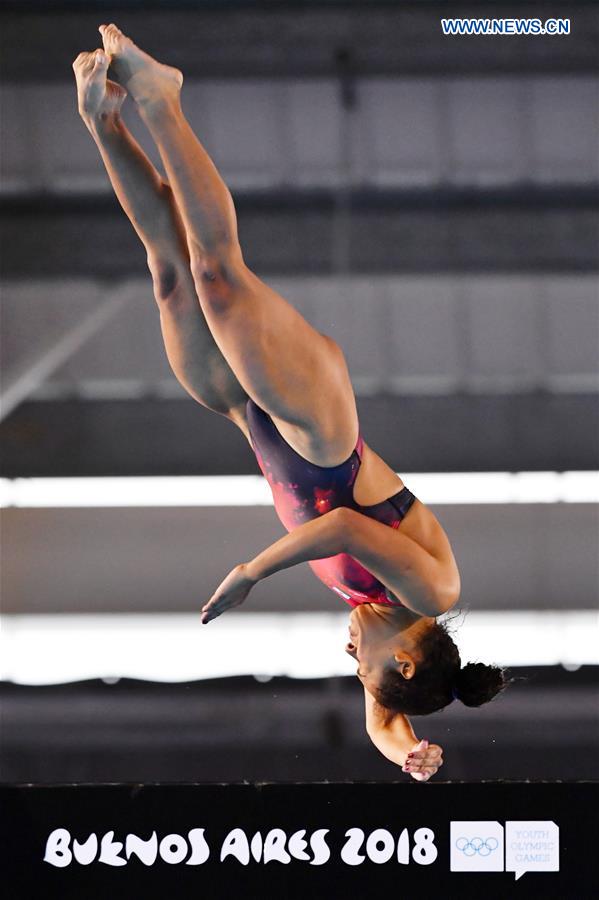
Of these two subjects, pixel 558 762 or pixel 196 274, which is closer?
pixel 196 274

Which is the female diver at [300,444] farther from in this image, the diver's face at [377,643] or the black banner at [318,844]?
the black banner at [318,844]

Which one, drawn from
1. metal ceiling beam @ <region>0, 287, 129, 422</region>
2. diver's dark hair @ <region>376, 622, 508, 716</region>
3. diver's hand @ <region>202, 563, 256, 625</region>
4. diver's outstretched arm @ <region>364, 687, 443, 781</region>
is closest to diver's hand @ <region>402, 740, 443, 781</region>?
diver's outstretched arm @ <region>364, 687, 443, 781</region>

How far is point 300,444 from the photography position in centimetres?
329

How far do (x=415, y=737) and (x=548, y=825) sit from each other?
1.57 feet

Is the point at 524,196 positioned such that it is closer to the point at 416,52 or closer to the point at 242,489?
the point at 416,52

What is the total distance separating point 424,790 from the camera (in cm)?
342

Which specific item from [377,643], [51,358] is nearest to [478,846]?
[377,643]

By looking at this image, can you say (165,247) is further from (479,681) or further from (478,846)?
(478,846)

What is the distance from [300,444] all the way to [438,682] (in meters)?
0.83

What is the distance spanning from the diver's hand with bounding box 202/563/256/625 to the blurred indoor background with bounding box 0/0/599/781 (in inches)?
6.7

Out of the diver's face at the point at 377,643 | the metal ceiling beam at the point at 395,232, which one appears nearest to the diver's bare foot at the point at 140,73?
the metal ceiling beam at the point at 395,232

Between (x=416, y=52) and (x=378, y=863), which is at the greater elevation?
(x=416, y=52)

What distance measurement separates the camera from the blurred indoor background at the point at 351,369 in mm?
3459

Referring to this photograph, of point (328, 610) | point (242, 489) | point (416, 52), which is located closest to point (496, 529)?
point (328, 610)
